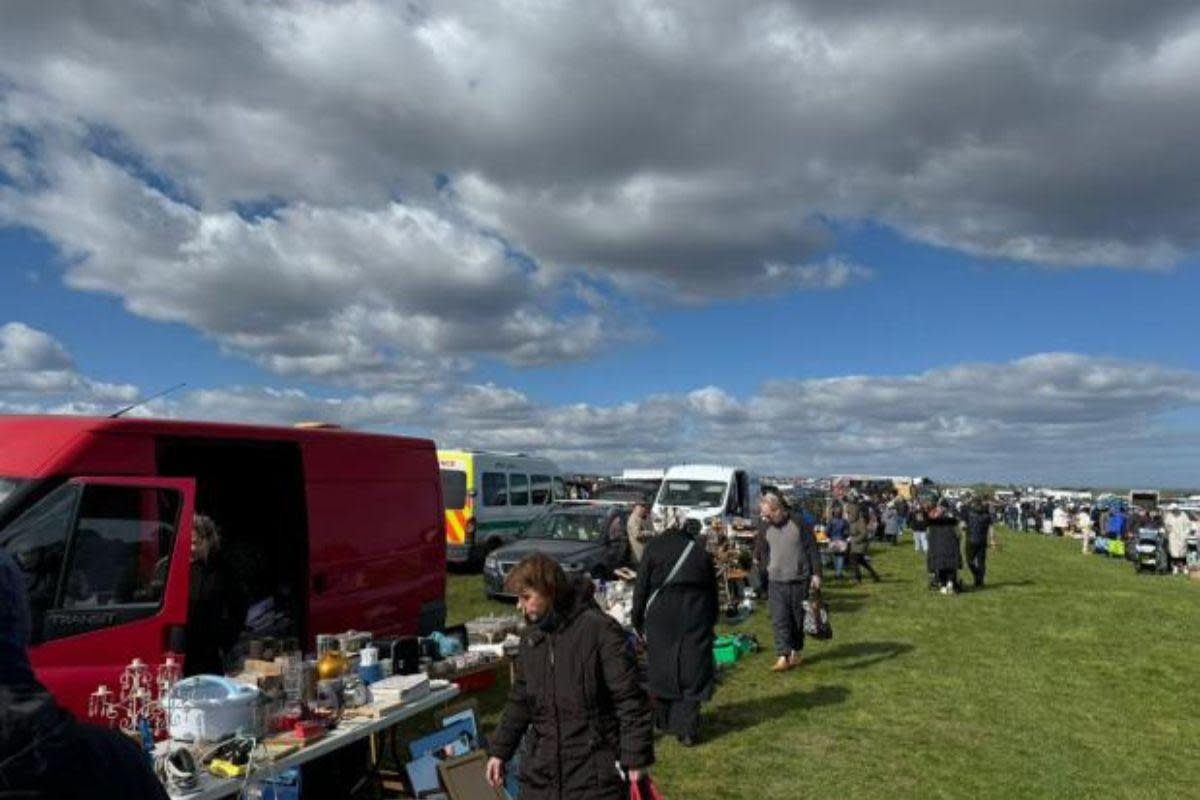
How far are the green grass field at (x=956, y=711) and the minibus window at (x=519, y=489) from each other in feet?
15.2

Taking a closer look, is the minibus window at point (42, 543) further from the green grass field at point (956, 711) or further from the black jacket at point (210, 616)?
the green grass field at point (956, 711)

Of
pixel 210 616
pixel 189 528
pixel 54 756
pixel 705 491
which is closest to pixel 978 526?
pixel 705 491

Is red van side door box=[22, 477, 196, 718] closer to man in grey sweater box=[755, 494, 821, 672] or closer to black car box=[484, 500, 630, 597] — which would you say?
man in grey sweater box=[755, 494, 821, 672]

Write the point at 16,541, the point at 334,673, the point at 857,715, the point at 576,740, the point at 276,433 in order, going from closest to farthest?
1. the point at 576,740
2. the point at 16,541
3. the point at 334,673
4. the point at 276,433
5. the point at 857,715

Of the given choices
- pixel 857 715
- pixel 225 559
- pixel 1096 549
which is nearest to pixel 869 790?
pixel 857 715

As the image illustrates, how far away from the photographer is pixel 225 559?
244 inches

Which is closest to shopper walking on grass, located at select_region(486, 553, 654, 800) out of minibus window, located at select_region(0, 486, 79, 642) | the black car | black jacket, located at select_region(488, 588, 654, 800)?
black jacket, located at select_region(488, 588, 654, 800)

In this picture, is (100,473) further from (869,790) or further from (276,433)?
(869,790)

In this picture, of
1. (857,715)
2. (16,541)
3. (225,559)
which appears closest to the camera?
(16,541)

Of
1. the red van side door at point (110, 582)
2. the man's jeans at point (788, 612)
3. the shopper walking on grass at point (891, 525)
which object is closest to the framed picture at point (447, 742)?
the red van side door at point (110, 582)

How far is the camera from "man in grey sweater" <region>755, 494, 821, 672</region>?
9.95 m

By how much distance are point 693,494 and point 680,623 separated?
16.8 metres

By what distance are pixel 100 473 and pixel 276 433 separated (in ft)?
5.95

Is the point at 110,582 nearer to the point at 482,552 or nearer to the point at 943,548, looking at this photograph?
the point at 482,552
